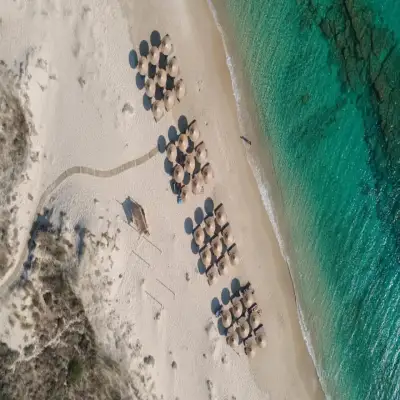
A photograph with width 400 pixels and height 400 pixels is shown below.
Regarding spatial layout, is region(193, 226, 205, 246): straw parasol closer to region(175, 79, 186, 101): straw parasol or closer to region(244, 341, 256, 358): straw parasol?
region(244, 341, 256, 358): straw parasol

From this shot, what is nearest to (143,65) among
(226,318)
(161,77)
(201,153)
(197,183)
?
(161,77)

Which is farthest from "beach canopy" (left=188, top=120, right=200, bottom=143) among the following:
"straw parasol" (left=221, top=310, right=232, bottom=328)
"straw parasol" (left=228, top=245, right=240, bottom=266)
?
Result: "straw parasol" (left=221, top=310, right=232, bottom=328)

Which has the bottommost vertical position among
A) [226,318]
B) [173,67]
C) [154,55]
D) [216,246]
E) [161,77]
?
[226,318]

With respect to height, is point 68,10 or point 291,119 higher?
point 68,10

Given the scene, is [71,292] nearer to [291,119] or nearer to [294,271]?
[294,271]

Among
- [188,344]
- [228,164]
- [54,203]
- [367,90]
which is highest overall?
[367,90]

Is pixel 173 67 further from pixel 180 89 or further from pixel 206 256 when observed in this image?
pixel 206 256

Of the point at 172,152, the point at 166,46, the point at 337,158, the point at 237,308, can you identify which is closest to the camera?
the point at 166,46

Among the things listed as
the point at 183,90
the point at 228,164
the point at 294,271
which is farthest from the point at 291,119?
the point at 294,271
